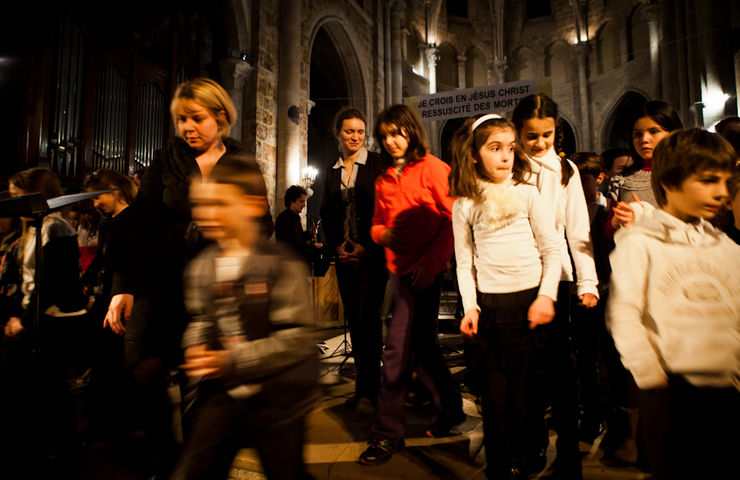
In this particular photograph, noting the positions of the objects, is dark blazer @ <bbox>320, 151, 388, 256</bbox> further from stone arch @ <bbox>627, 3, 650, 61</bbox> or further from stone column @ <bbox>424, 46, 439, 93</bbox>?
stone arch @ <bbox>627, 3, 650, 61</bbox>

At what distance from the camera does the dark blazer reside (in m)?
2.62

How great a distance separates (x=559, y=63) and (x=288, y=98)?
17.2 meters

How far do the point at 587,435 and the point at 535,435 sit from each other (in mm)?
614

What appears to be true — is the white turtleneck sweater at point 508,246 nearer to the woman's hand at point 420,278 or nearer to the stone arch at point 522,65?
the woman's hand at point 420,278

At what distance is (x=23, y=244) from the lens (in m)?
2.53

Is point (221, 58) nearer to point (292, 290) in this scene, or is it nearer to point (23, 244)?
point (23, 244)

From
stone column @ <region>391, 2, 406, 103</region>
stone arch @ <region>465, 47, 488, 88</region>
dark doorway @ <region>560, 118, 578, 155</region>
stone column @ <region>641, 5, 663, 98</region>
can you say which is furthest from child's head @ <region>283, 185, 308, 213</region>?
dark doorway @ <region>560, 118, 578, 155</region>

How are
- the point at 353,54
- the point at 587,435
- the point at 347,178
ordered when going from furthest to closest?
1. the point at 353,54
2. the point at 347,178
3. the point at 587,435

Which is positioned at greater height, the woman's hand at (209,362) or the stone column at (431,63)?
the stone column at (431,63)

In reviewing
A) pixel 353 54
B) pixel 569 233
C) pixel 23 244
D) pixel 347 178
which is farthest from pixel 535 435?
pixel 353 54

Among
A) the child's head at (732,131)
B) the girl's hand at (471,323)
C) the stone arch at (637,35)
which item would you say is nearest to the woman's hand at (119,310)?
the girl's hand at (471,323)

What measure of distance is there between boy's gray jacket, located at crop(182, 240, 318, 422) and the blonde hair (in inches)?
31.6

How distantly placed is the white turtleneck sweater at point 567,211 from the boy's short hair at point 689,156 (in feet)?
1.49

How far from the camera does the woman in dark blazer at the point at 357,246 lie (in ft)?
7.89
